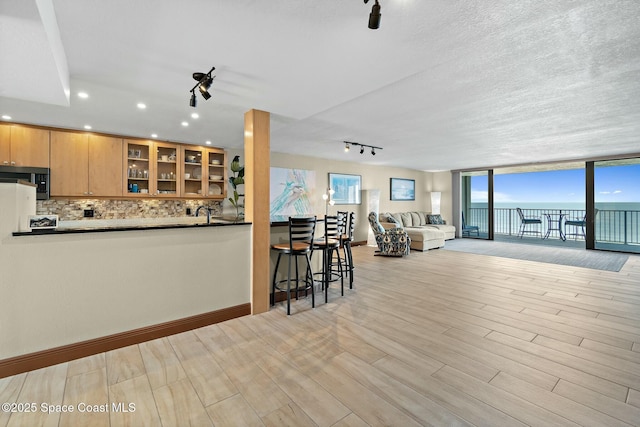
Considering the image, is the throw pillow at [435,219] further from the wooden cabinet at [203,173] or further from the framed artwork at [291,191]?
the wooden cabinet at [203,173]

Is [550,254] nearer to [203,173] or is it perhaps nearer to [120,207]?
[203,173]

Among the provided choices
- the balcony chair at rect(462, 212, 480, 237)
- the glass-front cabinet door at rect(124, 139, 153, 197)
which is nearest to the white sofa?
the balcony chair at rect(462, 212, 480, 237)

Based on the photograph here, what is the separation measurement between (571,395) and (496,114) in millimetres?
3331

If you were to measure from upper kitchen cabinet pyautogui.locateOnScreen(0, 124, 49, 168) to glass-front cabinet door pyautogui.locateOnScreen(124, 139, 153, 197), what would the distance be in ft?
3.40

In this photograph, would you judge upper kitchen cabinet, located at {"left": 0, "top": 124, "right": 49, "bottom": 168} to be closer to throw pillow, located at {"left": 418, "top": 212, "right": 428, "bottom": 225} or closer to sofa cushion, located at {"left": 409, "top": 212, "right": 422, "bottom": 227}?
sofa cushion, located at {"left": 409, "top": 212, "right": 422, "bottom": 227}

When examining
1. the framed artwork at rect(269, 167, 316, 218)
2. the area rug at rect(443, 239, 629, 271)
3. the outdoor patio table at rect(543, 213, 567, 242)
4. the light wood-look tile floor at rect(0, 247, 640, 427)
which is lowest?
the light wood-look tile floor at rect(0, 247, 640, 427)

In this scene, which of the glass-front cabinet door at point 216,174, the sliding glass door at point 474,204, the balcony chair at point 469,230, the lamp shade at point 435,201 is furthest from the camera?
the lamp shade at point 435,201

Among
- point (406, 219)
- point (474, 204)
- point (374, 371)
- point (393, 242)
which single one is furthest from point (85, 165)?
point (474, 204)

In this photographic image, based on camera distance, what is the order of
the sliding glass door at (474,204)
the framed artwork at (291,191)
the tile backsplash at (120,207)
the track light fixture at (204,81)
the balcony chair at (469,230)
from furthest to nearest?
the sliding glass door at (474,204), the balcony chair at (469,230), the framed artwork at (291,191), the tile backsplash at (120,207), the track light fixture at (204,81)

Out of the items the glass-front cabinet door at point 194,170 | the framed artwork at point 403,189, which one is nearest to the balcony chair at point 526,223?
the framed artwork at point 403,189

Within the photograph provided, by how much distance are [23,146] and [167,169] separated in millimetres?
1933

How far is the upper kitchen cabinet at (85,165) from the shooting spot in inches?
171

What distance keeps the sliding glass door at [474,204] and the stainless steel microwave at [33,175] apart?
1108 centimetres

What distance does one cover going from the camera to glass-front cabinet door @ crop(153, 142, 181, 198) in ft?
17.0
